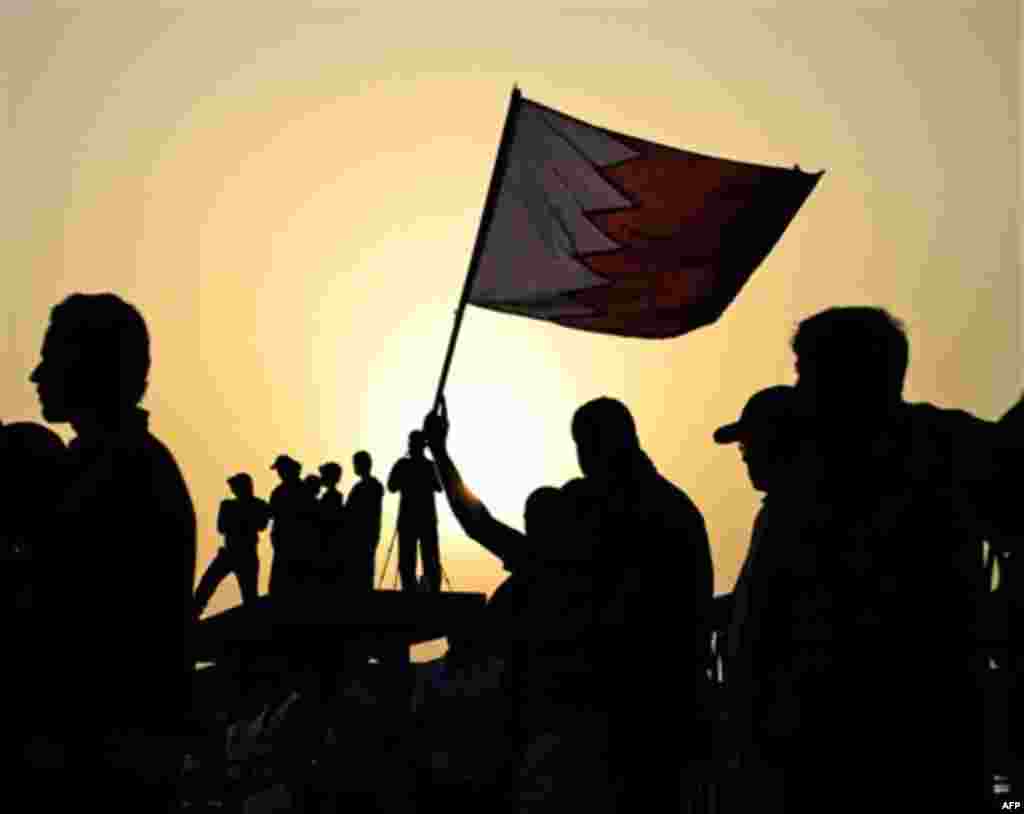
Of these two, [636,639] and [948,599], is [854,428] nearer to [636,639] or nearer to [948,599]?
[948,599]

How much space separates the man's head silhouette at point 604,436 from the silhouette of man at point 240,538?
11.3 m

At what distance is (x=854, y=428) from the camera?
179 inches

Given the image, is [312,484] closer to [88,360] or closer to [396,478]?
[396,478]

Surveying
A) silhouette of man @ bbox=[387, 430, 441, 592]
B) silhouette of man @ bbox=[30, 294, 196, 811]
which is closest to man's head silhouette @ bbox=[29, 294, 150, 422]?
silhouette of man @ bbox=[30, 294, 196, 811]

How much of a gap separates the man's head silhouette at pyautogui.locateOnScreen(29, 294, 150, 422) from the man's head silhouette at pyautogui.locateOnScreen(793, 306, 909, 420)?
1465 millimetres

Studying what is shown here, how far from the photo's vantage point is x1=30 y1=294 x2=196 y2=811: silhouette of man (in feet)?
14.0

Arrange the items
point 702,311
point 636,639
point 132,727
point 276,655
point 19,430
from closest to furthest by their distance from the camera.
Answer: point 132,727, point 19,430, point 636,639, point 276,655, point 702,311

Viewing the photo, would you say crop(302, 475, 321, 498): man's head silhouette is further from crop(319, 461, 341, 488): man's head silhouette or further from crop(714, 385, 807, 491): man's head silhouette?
crop(714, 385, 807, 491): man's head silhouette

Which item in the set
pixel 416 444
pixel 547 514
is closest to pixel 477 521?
pixel 547 514

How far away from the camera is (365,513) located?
59.7 feet

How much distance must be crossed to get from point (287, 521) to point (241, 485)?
5.82 ft

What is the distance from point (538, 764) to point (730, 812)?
5.94ft

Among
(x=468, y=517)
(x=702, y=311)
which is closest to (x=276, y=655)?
(x=468, y=517)

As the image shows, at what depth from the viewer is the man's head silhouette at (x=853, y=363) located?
4.58 metres
